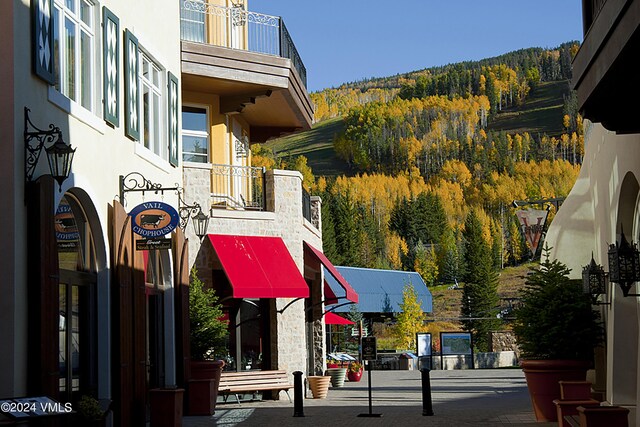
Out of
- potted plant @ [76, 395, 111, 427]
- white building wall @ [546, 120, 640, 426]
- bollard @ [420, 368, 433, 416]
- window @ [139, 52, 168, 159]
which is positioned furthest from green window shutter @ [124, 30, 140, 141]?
white building wall @ [546, 120, 640, 426]

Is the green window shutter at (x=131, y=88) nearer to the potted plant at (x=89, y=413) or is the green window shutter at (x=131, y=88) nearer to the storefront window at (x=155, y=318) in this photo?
the storefront window at (x=155, y=318)

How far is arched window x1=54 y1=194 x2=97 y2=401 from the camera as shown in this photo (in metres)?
14.0

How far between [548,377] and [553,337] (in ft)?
2.59

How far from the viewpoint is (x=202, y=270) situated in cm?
2452

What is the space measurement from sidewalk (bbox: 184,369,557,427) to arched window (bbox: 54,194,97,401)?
3.95m

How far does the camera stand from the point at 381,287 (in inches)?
2494

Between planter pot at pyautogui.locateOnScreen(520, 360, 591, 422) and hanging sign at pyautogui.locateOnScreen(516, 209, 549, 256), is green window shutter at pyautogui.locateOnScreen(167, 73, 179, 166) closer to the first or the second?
planter pot at pyautogui.locateOnScreen(520, 360, 591, 422)

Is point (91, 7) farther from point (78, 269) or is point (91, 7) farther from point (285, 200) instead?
point (285, 200)

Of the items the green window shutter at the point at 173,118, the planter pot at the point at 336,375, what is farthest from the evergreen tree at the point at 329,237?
the green window shutter at the point at 173,118

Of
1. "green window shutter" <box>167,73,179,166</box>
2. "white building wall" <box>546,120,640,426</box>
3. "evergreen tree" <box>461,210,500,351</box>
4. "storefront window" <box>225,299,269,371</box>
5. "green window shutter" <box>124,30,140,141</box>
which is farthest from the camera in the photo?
"evergreen tree" <box>461,210,500,351</box>

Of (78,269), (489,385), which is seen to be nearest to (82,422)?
(78,269)

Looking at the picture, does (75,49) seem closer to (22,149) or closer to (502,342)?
(22,149)

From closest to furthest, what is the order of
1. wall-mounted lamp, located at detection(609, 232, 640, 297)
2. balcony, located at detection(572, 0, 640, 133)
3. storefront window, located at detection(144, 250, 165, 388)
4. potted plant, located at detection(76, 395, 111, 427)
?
balcony, located at detection(572, 0, 640, 133), wall-mounted lamp, located at detection(609, 232, 640, 297), potted plant, located at detection(76, 395, 111, 427), storefront window, located at detection(144, 250, 165, 388)

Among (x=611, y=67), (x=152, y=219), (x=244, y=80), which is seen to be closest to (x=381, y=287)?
(x=244, y=80)
